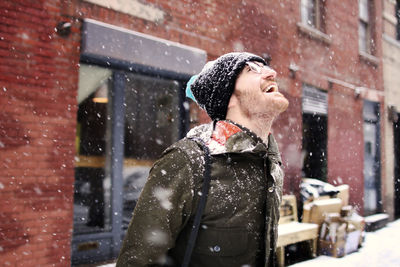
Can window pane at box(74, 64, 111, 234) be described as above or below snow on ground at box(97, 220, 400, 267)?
above

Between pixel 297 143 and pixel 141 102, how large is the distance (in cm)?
401

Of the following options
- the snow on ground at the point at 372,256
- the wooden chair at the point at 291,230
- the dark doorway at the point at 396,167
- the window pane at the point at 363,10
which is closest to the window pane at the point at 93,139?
the snow on ground at the point at 372,256

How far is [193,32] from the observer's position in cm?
588

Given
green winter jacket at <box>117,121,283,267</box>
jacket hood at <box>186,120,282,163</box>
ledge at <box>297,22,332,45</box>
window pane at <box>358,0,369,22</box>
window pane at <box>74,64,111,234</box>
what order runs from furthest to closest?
window pane at <box>358,0,369,22</box>, ledge at <box>297,22,332,45</box>, window pane at <box>74,64,111,234</box>, jacket hood at <box>186,120,282,163</box>, green winter jacket at <box>117,121,283,267</box>

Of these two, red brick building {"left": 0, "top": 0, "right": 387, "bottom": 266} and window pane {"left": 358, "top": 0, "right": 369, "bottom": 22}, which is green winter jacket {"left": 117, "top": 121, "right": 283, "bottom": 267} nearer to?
red brick building {"left": 0, "top": 0, "right": 387, "bottom": 266}

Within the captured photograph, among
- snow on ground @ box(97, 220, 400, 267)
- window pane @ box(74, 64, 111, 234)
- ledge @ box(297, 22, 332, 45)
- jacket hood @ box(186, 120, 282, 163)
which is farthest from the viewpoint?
ledge @ box(297, 22, 332, 45)

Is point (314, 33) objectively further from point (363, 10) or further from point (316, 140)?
point (363, 10)

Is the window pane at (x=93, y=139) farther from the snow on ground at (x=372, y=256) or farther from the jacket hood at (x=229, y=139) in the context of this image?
the jacket hood at (x=229, y=139)

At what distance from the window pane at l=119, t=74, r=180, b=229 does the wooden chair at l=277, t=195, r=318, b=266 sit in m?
A: 2.48

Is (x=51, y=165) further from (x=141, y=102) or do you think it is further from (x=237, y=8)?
(x=237, y=8)

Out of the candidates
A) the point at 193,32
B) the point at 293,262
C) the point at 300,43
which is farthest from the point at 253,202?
the point at 300,43

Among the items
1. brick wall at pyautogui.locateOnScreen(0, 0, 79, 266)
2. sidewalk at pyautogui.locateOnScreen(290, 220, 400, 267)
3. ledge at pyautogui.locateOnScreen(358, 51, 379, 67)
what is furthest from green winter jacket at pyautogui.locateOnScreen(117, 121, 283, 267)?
ledge at pyautogui.locateOnScreen(358, 51, 379, 67)

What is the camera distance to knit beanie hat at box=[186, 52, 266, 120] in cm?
190

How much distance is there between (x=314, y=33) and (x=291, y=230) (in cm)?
469
